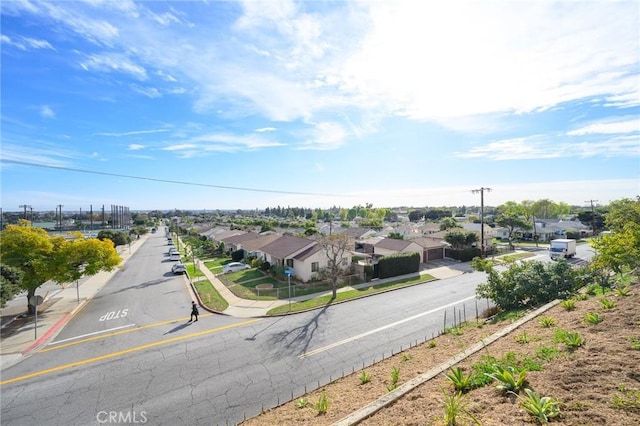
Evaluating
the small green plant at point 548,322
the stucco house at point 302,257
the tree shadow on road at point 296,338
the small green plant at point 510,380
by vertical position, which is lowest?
the tree shadow on road at point 296,338

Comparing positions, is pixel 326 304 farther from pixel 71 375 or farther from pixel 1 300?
pixel 1 300

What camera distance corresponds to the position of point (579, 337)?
7391 mm

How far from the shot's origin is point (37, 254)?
719 inches

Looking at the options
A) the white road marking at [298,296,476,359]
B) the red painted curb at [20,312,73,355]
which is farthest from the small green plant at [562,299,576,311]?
the red painted curb at [20,312,73,355]

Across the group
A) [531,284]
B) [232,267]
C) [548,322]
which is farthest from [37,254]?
[531,284]

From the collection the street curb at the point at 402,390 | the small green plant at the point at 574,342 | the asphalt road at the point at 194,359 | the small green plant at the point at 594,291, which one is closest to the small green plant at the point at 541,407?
the street curb at the point at 402,390

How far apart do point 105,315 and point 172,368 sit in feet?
37.1

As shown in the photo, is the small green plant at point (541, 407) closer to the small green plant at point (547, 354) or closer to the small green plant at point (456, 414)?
the small green plant at point (456, 414)

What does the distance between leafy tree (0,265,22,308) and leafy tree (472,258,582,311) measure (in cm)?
2614

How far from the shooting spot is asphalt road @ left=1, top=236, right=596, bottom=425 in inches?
379

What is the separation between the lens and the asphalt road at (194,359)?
9625 millimetres

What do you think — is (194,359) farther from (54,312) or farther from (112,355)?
(54,312)

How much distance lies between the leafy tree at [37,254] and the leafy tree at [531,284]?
89.6 ft

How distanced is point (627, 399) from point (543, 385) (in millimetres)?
1282
